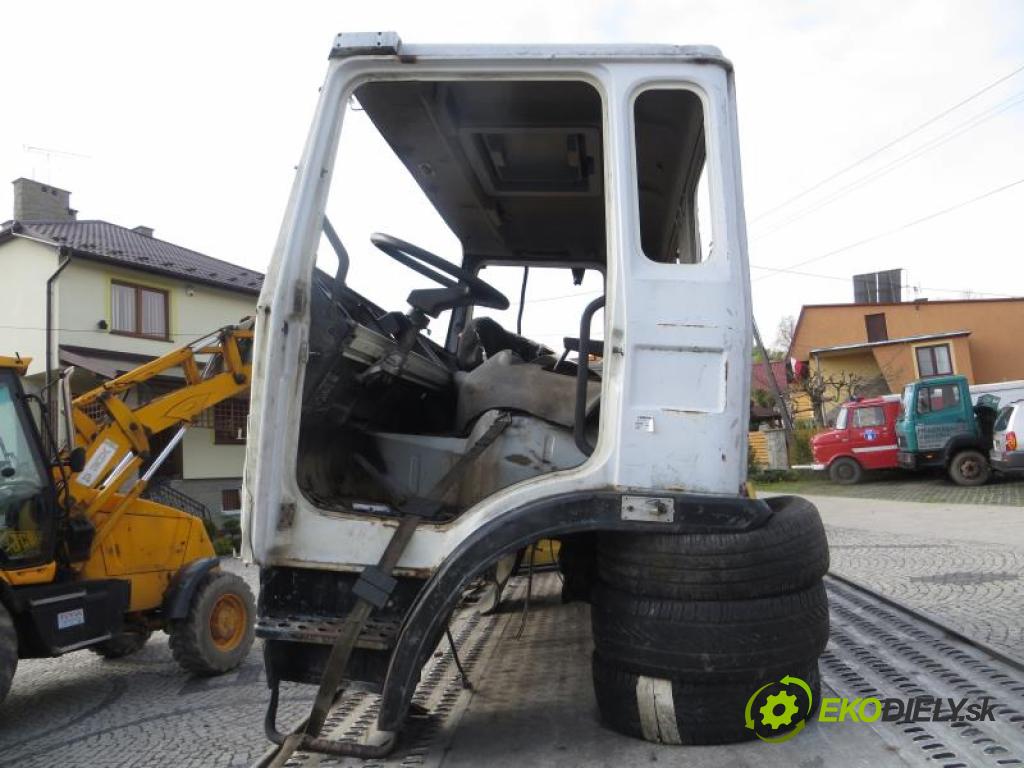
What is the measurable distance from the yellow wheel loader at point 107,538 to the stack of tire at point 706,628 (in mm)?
4040

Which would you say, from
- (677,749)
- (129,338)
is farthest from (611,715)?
(129,338)

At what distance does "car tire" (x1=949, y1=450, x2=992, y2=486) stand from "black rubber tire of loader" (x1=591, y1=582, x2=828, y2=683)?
63.6 ft

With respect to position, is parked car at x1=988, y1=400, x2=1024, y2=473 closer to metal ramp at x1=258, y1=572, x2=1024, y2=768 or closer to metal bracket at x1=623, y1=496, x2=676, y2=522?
metal ramp at x1=258, y1=572, x2=1024, y2=768

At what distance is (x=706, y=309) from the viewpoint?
2.43 meters

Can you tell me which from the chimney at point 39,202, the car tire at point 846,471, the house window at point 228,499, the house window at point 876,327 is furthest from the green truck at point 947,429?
the chimney at point 39,202

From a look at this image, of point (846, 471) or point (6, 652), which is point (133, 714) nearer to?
point (6, 652)

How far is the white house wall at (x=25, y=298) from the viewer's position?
17.5 m

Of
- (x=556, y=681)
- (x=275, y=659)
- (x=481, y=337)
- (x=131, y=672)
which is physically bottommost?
(x=131, y=672)

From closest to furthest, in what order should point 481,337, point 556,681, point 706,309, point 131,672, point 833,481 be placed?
1. point 706,309
2. point 556,681
3. point 481,337
4. point 131,672
5. point 833,481

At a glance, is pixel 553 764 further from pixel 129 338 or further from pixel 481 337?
pixel 129 338

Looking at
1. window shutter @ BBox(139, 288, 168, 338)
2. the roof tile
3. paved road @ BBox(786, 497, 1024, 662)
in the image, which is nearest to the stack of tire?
paved road @ BBox(786, 497, 1024, 662)

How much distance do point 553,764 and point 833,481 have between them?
22.1 m

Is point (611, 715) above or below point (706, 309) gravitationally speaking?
below

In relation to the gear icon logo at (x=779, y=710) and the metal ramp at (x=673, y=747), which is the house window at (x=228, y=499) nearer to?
the metal ramp at (x=673, y=747)
